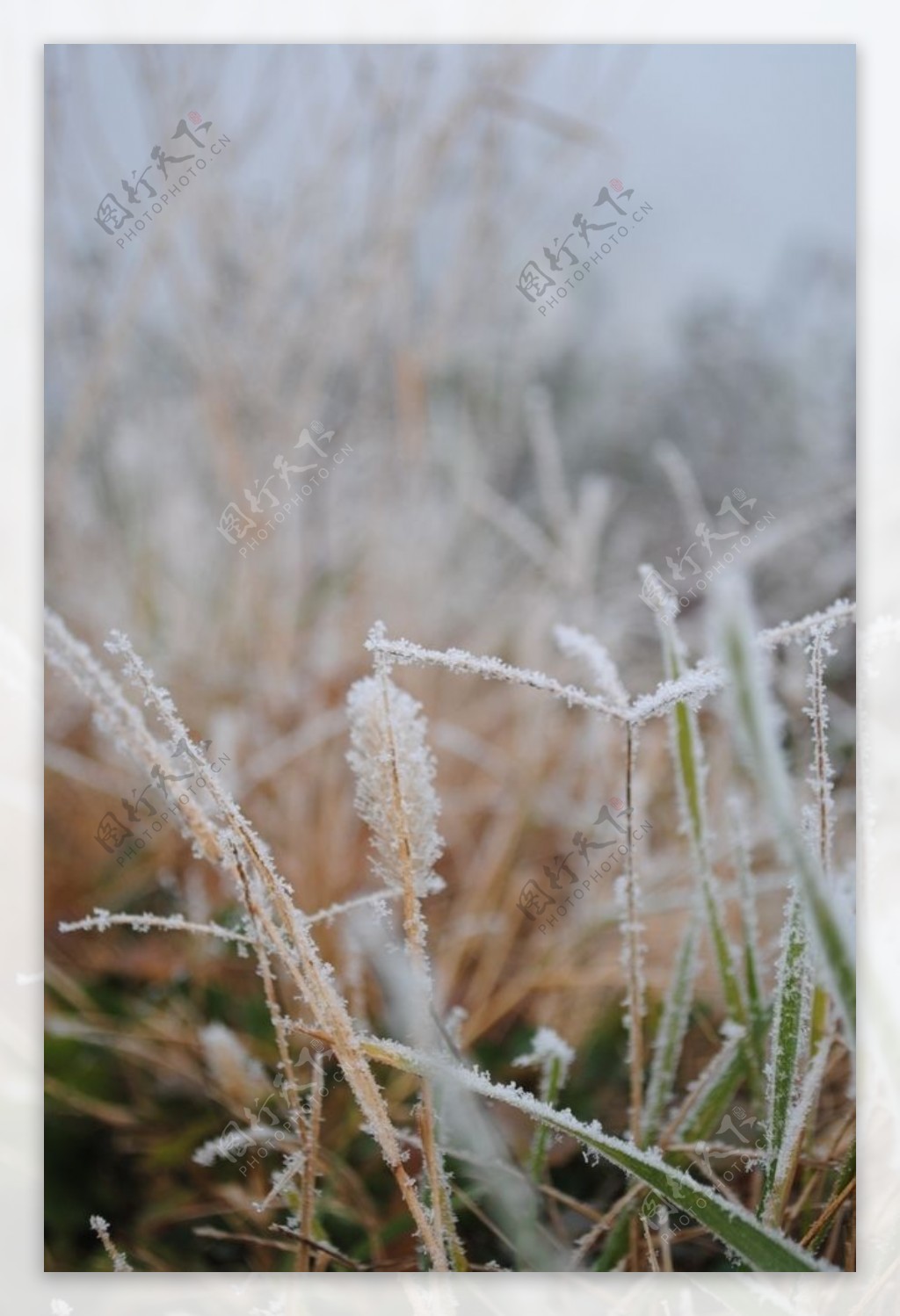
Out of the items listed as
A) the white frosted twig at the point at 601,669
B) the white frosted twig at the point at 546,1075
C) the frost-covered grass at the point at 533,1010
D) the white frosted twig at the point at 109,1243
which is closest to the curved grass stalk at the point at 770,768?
the frost-covered grass at the point at 533,1010

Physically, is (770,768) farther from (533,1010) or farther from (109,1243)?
(109,1243)

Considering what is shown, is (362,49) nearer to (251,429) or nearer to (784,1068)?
(251,429)

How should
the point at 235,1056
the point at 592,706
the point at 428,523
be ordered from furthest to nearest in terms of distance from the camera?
the point at 428,523 → the point at 235,1056 → the point at 592,706

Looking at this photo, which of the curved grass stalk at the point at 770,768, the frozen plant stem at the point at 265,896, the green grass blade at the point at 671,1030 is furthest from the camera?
the green grass blade at the point at 671,1030

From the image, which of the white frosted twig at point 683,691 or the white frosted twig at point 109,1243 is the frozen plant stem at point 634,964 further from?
the white frosted twig at point 109,1243

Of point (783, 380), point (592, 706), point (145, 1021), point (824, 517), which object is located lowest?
point (145, 1021)

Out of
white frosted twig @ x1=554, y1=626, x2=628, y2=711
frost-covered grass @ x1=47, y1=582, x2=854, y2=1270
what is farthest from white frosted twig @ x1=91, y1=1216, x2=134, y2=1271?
white frosted twig @ x1=554, y1=626, x2=628, y2=711

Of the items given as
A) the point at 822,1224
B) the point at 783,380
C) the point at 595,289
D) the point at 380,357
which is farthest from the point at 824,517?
the point at 822,1224
